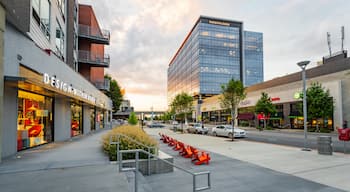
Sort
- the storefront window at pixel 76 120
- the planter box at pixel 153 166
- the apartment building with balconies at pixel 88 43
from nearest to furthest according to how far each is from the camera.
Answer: the planter box at pixel 153 166 → the storefront window at pixel 76 120 → the apartment building with balconies at pixel 88 43

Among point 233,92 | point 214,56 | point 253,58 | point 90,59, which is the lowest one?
point 233,92

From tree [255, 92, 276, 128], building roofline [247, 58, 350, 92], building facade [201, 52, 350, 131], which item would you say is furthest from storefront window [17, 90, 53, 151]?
tree [255, 92, 276, 128]

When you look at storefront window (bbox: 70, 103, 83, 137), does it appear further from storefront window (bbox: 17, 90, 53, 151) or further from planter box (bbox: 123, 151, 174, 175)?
planter box (bbox: 123, 151, 174, 175)

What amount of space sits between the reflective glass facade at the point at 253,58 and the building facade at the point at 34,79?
4014 inches

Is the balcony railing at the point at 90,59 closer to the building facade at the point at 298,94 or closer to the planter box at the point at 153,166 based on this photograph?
the planter box at the point at 153,166

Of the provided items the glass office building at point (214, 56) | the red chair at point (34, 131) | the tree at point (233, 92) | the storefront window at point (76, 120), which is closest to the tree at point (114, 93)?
the storefront window at point (76, 120)

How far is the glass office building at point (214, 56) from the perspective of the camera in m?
94.8

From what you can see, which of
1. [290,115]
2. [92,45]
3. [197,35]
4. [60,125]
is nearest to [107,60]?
[92,45]

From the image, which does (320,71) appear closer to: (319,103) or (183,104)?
(319,103)

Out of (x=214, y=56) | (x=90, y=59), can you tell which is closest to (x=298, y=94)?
(x=90, y=59)

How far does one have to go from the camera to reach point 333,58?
3728cm

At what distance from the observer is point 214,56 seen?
96.5 m

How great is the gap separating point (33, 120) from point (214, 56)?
91.0 m

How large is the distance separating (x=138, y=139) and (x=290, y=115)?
3694cm
